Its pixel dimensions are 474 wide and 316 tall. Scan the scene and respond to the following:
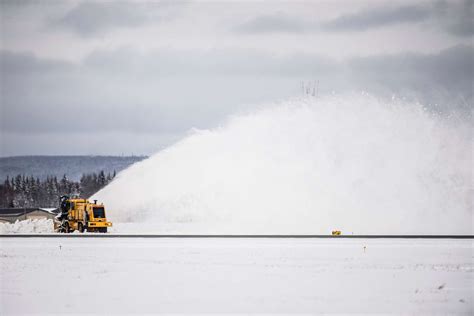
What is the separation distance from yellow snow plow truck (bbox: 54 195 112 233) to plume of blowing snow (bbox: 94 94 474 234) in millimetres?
4727

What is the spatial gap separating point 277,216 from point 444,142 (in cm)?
1576

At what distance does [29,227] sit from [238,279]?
127 ft

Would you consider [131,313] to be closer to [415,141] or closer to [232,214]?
[232,214]

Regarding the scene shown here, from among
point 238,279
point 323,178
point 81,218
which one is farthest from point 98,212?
point 238,279

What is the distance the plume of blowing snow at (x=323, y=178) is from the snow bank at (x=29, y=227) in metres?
8.45

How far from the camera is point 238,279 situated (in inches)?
855

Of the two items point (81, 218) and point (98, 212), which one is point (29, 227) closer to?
point (81, 218)

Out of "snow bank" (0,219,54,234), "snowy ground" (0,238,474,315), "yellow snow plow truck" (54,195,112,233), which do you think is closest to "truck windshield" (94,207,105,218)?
"yellow snow plow truck" (54,195,112,233)

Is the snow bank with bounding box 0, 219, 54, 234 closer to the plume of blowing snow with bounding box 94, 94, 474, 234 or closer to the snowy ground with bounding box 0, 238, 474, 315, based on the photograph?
the plume of blowing snow with bounding box 94, 94, 474, 234

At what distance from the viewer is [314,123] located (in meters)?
57.2

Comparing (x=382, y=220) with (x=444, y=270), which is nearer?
(x=444, y=270)

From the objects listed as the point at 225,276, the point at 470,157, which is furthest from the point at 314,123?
the point at 225,276

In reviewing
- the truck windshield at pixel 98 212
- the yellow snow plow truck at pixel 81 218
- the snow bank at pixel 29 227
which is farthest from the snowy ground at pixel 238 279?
the snow bank at pixel 29 227

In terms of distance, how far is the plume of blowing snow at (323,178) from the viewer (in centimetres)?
5291
